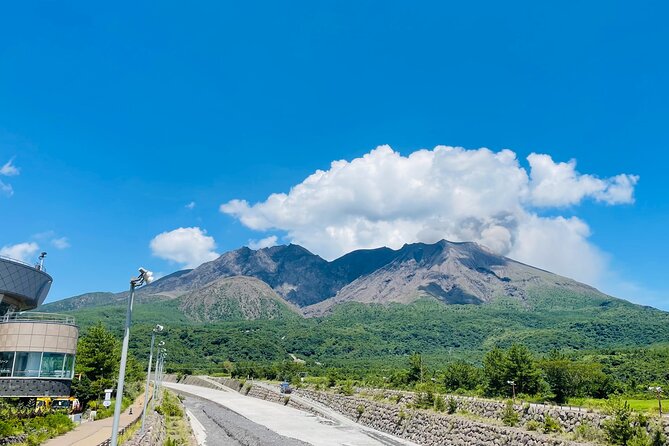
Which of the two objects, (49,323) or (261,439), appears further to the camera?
(261,439)

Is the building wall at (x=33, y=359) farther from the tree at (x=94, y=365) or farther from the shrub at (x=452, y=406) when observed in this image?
the shrub at (x=452, y=406)

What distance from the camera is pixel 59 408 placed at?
176 ft

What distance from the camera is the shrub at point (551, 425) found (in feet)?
135

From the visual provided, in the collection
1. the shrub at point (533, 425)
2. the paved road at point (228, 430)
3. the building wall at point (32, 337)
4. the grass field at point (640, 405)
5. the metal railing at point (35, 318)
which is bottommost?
the paved road at point (228, 430)

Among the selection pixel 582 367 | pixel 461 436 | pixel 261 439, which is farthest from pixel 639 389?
pixel 261 439

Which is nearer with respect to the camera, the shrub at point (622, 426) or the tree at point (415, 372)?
the shrub at point (622, 426)

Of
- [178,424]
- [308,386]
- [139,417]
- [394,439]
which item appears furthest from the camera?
[308,386]

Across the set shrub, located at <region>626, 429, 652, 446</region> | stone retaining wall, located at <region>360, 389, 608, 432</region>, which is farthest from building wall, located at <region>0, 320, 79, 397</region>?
shrub, located at <region>626, 429, 652, 446</region>

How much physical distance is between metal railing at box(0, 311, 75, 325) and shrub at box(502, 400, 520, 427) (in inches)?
1934

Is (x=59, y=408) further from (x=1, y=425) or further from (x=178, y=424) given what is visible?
(x=1, y=425)

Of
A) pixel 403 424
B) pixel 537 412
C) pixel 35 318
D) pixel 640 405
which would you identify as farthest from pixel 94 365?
pixel 640 405

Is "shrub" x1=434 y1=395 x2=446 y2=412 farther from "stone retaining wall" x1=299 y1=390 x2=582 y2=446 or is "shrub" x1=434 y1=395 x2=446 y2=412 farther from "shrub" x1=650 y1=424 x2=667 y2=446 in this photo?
"shrub" x1=650 y1=424 x2=667 y2=446

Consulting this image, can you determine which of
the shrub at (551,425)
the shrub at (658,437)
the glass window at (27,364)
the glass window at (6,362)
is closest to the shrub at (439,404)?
the shrub at (551,425)

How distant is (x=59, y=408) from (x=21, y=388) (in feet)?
14.5
